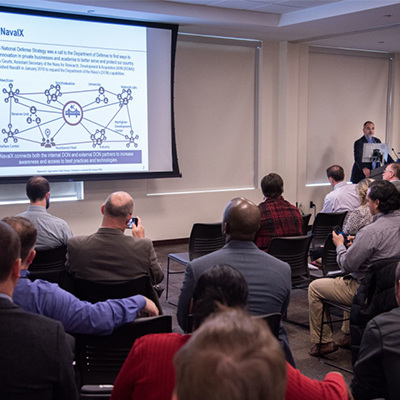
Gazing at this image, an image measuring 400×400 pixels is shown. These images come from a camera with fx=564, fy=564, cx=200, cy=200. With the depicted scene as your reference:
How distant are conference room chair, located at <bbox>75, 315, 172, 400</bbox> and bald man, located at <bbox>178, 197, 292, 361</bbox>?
0.26m

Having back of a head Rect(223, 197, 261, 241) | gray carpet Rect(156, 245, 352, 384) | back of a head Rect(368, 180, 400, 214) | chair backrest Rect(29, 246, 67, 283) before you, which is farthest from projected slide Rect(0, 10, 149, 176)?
back of a head Rect(223, 197, 261, 241)

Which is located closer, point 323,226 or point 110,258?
point 110,258

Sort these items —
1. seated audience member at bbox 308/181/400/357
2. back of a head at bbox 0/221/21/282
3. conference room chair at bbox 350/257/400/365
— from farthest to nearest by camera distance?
seated audience member at bbox 308/181/400/357, conference room chair at bbox 350/257/400/365, back of a head at bbox 0/221/21/282

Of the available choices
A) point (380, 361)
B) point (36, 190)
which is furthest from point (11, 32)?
point (380, 361)

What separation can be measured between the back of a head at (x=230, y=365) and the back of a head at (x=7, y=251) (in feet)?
3.12

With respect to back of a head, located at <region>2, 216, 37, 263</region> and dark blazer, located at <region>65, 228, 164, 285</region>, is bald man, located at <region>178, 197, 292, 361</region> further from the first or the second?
back of a head, located at <region>2, 216, 37, 263</region>

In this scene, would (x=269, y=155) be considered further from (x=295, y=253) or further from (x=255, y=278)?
(x=255, y=278)

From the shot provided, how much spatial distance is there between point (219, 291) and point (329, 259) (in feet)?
10.1

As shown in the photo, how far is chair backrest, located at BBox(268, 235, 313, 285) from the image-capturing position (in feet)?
14.3

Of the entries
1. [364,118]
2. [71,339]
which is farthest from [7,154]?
A: [364,118]

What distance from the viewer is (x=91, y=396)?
8.00ft

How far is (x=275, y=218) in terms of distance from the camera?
4.57m

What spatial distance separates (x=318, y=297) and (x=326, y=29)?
16.8 feet

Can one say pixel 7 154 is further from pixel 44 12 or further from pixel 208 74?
pixel 208 74
